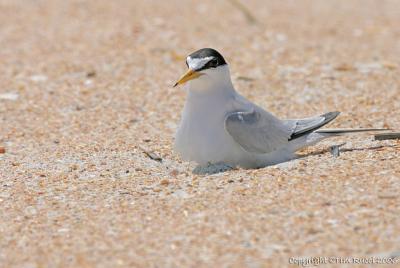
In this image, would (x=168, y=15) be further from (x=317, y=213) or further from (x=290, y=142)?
(x=317, y=213)

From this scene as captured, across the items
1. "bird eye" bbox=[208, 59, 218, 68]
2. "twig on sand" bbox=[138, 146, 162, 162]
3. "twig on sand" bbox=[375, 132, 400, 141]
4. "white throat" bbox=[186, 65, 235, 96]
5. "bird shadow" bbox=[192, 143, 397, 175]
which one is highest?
"bird eye" bbox=[208, 59, 218, 68]

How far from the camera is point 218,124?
4.63m

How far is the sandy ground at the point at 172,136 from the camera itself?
3.48 m

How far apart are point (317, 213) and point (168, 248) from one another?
27.9 inches

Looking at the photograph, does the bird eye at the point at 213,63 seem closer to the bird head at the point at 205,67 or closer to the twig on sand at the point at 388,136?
the bird head at the point at 205,67

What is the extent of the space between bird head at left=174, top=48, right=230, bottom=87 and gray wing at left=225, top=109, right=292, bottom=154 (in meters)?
0.24

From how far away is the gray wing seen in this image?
463 cm

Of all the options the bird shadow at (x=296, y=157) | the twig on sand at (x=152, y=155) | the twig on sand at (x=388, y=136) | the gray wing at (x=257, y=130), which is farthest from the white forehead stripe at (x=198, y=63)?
the twig on sand at (x=388, y=136)

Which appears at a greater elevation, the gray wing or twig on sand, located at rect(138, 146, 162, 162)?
the gray wing

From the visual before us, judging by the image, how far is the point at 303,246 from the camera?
3.36m

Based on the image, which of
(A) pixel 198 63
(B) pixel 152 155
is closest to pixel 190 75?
(A) pixel 198 63

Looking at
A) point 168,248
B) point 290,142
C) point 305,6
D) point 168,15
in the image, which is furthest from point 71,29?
point 168,248

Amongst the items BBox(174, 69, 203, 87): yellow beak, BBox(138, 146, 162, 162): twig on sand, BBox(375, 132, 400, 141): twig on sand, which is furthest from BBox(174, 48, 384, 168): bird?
BBox(375, 132, 400, 141): twig on sand

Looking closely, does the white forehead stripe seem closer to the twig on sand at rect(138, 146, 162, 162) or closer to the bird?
the bird
